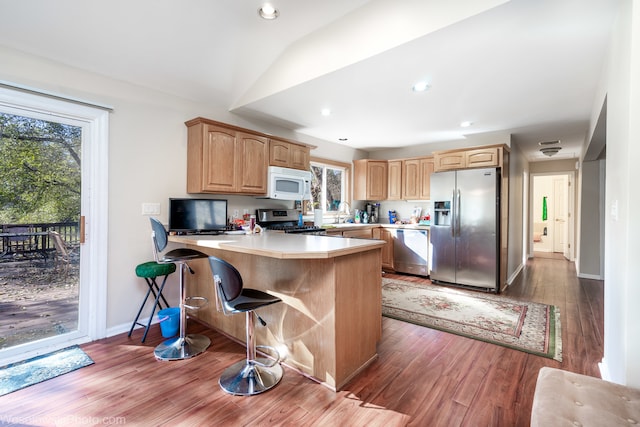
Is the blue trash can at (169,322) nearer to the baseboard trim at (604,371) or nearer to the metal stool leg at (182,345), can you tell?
the metal stool leg at (182,345)

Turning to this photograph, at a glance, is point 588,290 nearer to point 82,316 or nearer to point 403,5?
point 403,5

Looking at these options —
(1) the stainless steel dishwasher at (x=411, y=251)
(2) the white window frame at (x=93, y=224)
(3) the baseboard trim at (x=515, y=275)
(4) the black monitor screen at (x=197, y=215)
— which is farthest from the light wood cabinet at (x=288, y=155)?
(3) the baseboard trim at (x=515, y=275)

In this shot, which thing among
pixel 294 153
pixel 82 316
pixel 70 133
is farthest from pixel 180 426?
pixel 294 153

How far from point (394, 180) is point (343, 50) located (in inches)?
138

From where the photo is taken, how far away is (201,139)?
126 inches

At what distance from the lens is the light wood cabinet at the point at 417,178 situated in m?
5.34

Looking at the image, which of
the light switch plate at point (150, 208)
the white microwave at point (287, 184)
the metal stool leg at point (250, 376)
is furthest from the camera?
the white microwave at point (287, 184)

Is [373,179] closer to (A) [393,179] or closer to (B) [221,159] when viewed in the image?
(A) [393,179]

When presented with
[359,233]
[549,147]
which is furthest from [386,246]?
[549,147]

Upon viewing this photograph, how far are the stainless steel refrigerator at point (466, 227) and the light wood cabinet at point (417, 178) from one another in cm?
55

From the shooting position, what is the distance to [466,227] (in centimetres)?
451

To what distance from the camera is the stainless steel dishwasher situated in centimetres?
509

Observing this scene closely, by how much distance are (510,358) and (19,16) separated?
4536mm

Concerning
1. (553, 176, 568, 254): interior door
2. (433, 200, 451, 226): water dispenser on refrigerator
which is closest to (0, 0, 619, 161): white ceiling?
(433, 200, 451, 226): water dispenser on refrigerator
